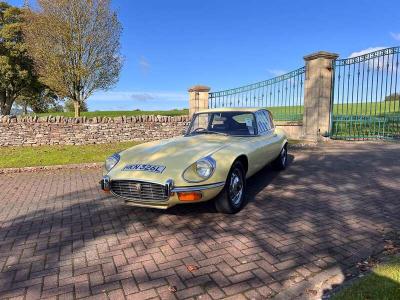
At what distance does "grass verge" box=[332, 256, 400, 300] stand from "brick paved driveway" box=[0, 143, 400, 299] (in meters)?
0.36

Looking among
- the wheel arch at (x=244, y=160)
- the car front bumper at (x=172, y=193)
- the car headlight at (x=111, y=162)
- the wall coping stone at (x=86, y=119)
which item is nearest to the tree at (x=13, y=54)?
the wall coping stone at (x=86, y=119)

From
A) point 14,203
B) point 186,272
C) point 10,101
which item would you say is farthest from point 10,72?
point 186,272

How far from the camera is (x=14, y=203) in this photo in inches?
235

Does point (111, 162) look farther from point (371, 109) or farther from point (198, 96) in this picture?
point (371, 109)

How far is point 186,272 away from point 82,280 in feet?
3.26

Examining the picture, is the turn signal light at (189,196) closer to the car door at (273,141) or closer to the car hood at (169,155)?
the car hood at (169,155)

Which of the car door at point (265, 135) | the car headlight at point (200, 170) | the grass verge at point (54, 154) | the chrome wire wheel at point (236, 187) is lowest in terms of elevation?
the grass verge at point (54, 154)

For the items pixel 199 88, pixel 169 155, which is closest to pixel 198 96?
pixel 199 88

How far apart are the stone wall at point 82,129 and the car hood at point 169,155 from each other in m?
7.97

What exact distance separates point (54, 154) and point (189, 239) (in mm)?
8476

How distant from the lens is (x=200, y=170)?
428cm

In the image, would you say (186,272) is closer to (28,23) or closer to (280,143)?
(280,143)

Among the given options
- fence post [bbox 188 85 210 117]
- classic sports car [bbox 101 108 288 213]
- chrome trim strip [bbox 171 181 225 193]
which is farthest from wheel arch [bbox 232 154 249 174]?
fence post [bbox 188 85 210 117]

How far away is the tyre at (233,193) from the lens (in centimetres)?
461
